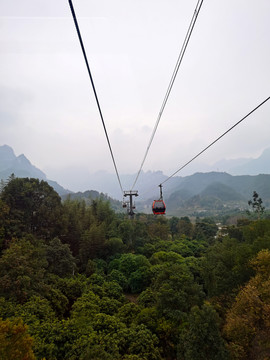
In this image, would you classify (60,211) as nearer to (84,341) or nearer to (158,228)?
(84,341)

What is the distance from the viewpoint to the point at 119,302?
14195mm

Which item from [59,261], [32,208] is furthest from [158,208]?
[32,208]

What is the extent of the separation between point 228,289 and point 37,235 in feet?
61.7

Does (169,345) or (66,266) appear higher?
(66,266)

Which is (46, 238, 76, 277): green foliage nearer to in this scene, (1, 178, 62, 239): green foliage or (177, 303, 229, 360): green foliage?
(1, 178, 62, 239): green foliage

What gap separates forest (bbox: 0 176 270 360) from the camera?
8.41 metres

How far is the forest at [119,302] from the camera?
27.6ft

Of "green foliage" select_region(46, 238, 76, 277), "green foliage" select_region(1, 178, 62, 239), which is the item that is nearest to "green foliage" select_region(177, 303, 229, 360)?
"green foliage" select_region(46, 238, 76, 277)

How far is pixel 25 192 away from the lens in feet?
68.6

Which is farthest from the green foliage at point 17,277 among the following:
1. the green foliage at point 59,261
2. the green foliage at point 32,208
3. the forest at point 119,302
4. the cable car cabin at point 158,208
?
the cable car cabin at point 158,208

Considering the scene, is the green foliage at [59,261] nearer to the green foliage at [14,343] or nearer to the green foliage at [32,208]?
the green foliage at [32,208]

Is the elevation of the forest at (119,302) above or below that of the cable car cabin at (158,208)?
below

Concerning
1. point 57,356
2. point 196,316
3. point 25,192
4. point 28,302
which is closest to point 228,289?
point 196,316

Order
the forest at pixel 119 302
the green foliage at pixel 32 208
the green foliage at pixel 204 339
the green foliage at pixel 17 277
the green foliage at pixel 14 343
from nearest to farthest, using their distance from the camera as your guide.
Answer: the green foliage at pixel 14 343
the green foliage at pixel 204 339
the forest at pixel 119 302
the green foliage at pixel 17 277
the green foliage at pixel 32 208
